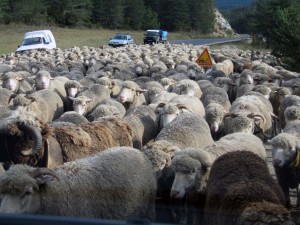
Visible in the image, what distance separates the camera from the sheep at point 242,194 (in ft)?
14.2

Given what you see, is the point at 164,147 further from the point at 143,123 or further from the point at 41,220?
the point at 41,220

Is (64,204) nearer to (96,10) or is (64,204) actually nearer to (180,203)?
(180,203)

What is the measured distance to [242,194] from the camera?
5039 mm

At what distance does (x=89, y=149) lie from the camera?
23.5 ft

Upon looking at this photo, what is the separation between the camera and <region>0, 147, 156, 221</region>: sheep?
487 centimetres

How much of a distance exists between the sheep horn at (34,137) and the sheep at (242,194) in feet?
6.97

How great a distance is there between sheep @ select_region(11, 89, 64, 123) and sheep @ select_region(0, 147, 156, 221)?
4483 millimetres

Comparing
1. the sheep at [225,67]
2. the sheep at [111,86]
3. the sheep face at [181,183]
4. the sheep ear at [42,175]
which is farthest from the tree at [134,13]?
the sheep ear at [42,175]

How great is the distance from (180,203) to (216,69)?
13.5m

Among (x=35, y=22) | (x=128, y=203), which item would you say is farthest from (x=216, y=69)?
(x=35, y=22)

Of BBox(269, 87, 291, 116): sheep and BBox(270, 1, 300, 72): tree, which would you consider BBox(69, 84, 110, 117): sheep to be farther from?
BBox(270, 1, 300, 72): tree

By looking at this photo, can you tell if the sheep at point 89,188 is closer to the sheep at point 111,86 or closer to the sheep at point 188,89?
the sheep at point 188,89

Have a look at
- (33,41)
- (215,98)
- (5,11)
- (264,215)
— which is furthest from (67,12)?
(264,215)

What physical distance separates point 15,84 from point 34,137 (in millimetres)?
7463
